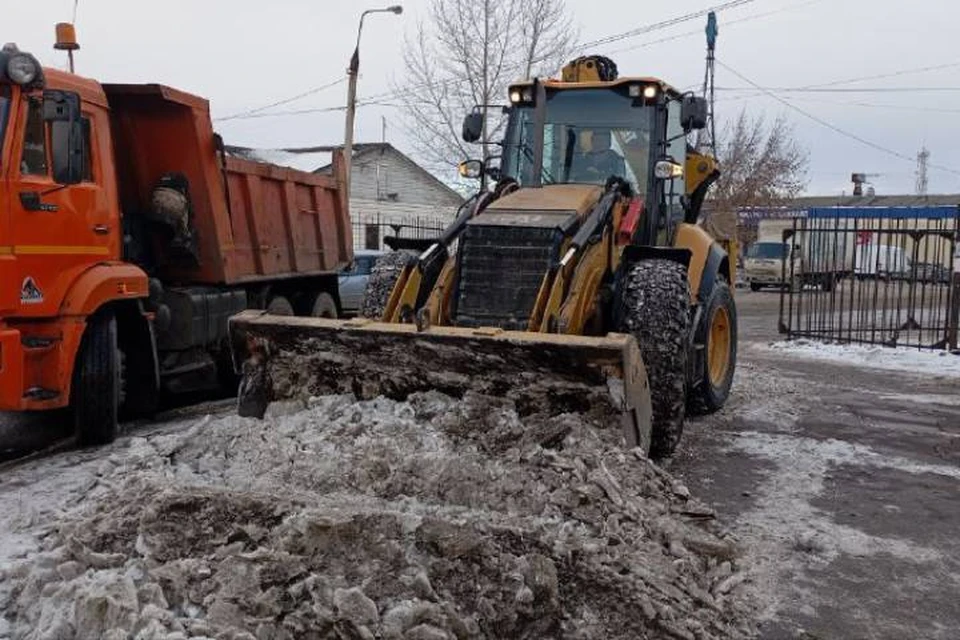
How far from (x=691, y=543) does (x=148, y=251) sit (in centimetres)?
580

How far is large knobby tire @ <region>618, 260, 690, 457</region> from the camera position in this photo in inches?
233

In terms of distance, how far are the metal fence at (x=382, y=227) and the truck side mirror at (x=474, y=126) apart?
1763cm

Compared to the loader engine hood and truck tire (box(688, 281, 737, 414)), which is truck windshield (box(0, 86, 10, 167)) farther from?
truck tire (box(688, 281, 737, 414))

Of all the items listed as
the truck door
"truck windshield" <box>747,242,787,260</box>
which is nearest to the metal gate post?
the truck door

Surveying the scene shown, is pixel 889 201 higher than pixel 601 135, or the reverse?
pixel 889 201

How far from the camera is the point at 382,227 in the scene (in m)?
31.7

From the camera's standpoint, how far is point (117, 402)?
6.92 metres

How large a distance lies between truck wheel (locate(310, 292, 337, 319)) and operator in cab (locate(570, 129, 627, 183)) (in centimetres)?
436

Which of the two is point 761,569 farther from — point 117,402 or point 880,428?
point 117,402

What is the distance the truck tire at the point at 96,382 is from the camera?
670 cm

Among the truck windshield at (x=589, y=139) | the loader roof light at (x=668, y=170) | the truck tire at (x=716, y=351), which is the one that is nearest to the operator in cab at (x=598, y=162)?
the truck windshield at (x=589, y=139)

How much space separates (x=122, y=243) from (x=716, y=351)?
5.51 meters

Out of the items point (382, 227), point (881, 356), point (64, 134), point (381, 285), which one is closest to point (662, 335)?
point (381, 285)

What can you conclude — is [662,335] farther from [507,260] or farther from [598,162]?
[598,162]
